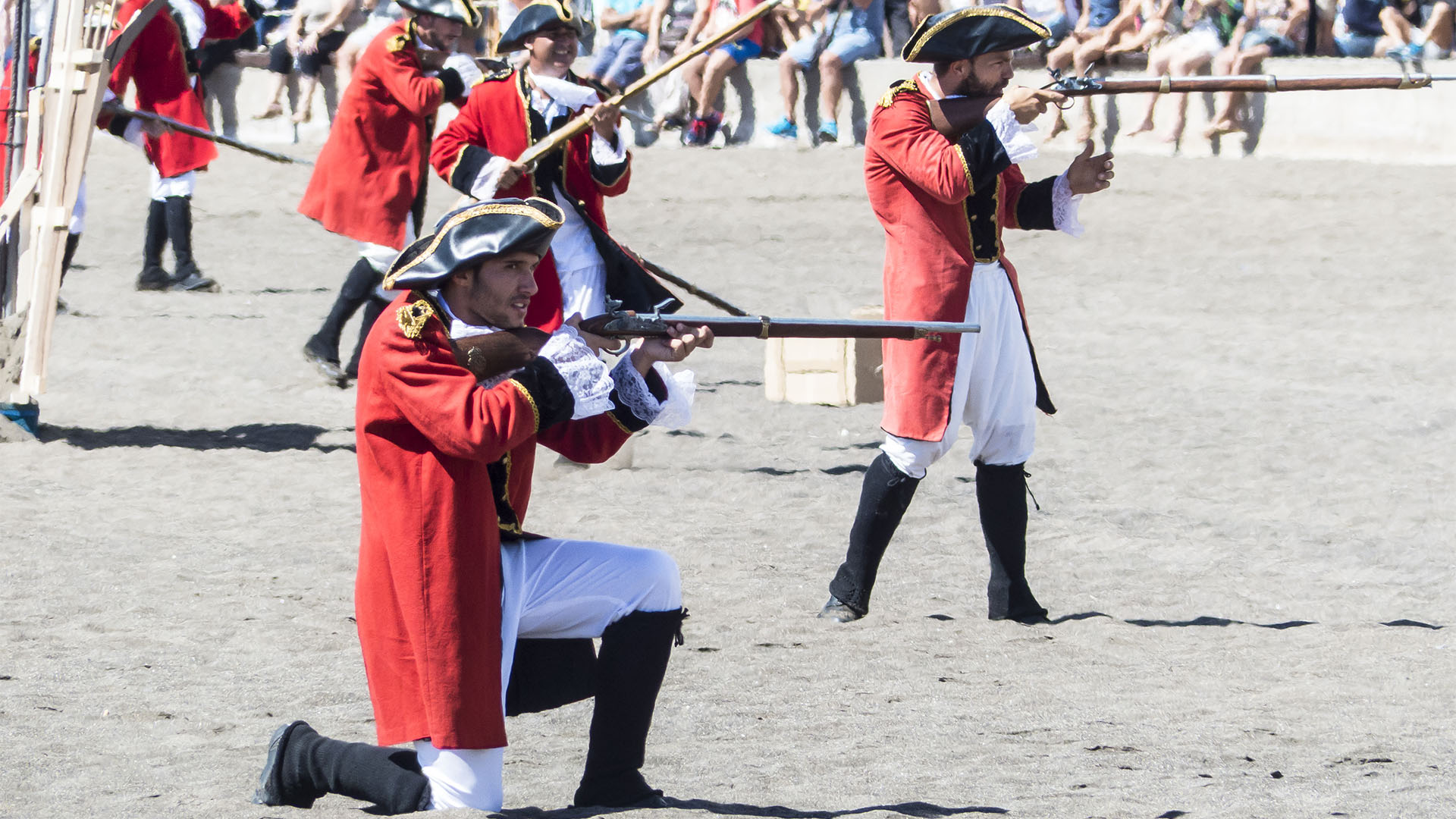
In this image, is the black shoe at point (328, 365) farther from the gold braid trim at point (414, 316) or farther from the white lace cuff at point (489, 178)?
the gold braid trim at point (414, 316)

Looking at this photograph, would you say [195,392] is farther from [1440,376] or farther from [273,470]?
[1440,376]

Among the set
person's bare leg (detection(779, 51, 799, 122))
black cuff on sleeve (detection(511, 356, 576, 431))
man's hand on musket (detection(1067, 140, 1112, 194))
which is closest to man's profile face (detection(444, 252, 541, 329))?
black cuff on sleeve (detection(511, 356, 576, 431))

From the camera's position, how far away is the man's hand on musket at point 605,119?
6.44 meters

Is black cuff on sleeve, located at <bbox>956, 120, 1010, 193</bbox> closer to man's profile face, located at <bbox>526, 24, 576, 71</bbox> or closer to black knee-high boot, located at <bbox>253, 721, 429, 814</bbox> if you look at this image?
man's profile face, located at <bbox>526, 24, 576, 71</bbox>

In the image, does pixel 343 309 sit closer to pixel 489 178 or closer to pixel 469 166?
pixel 469 166

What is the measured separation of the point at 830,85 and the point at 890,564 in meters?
9.59

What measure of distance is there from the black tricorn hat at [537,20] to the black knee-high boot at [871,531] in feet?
6.25

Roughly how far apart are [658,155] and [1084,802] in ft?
41.3

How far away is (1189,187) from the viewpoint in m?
14.2

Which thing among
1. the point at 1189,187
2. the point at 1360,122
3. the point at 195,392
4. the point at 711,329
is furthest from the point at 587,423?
the point at 1360,122

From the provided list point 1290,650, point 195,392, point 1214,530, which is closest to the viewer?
point 1290,650

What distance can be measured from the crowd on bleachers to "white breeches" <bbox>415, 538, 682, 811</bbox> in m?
9.72

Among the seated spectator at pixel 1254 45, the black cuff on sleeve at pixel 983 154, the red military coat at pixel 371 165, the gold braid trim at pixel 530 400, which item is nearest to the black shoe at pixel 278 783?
the gold braid trim at pixel 530 400

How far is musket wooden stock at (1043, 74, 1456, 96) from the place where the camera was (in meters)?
5.48
